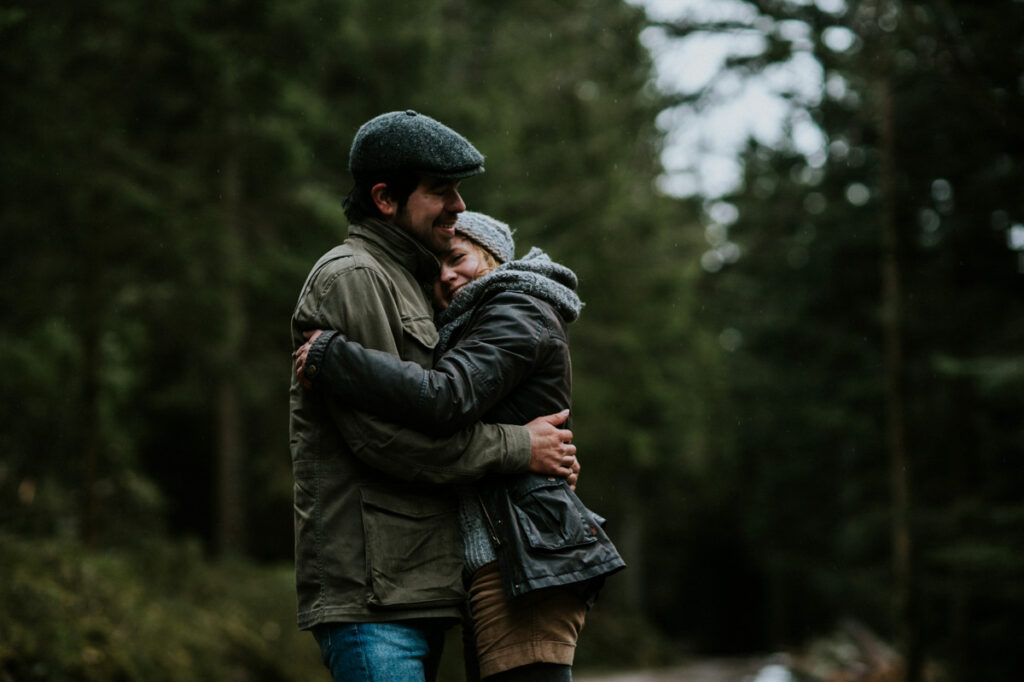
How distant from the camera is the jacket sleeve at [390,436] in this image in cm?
307

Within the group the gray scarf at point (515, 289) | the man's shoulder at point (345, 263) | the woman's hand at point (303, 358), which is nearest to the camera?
the woman's hand at point (303, 358)

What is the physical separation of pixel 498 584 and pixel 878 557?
21.9 m

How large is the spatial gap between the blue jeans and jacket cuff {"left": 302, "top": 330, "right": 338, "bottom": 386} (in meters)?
0.70

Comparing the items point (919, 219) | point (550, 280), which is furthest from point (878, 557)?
point (550, 280)

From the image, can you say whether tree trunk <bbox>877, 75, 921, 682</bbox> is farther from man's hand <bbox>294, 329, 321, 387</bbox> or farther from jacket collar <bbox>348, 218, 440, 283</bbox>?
man's hand <bbox>294, 329, 321, 387</bbox>

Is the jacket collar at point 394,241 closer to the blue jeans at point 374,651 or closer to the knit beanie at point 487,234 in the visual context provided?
the knit beanie at point 487,234

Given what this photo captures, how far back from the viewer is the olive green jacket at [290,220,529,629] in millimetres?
3035

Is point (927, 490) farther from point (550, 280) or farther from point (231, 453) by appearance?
point (550, 280)

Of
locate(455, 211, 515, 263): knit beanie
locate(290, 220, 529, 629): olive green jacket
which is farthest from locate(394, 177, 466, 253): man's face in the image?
locate(455, 211, 515, 263): knit beanie

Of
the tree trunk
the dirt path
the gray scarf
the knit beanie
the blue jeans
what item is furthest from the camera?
the dirt path

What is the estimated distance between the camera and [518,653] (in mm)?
3129

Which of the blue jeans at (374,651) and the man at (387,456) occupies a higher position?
the man at (387,456)

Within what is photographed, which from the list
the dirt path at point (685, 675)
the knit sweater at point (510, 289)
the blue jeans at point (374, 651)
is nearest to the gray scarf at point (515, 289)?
the knit sweater at point (510, 289)

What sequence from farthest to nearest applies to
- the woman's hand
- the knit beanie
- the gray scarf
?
1. the knit beanie
2. the gray scarf
3. the woman's hand
